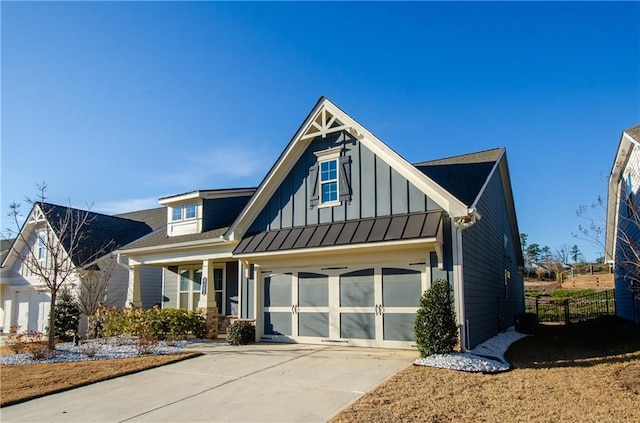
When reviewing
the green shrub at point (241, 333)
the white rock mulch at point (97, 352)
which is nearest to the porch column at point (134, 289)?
the white rock mulch at point (97, 352)

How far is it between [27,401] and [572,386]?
9338 mm

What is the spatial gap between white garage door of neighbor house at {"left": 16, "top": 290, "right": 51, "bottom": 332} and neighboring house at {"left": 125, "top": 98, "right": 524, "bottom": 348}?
10813mm

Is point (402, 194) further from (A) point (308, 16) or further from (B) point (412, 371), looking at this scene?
(A) point (308, 16)

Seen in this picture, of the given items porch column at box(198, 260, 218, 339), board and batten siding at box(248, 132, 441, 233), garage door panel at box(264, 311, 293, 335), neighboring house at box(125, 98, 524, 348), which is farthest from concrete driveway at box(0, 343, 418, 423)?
porch column at box(198, 260, 218, 339)

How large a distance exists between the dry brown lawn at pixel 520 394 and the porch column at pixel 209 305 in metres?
8.35

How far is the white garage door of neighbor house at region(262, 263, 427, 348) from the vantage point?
11.7 m

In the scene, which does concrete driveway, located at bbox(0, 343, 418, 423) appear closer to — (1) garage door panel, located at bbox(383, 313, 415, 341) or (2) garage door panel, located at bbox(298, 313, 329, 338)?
(1) garage door panel, located at bbox(383, 313, 415, 341)

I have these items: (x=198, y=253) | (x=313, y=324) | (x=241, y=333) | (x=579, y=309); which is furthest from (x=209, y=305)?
(x=579, y=309)

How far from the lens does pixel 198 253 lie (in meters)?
16.2

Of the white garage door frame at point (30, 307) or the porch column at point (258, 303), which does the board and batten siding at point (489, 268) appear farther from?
the white garage door frame at point (30, 307)

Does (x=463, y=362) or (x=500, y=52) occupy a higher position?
(x=500, y=52)

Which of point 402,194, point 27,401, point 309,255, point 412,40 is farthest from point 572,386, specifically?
point 412,40

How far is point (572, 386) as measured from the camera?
7.50m

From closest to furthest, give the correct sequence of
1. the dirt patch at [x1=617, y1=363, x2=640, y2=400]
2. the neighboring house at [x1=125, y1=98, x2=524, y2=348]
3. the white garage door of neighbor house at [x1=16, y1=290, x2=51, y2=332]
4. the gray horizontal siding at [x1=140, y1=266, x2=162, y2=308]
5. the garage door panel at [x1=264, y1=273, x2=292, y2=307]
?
the dirt patch at [x1=617, y1=363, x2=640, y2=400], the neighboring house at [x1=125, y1=98, x2=524, y2=348], the garage door panel at [x1=264, y1=273, x2=292, y2=307], the gray horizontal siding at [x1=140, y1=266, x2=162, y2=308], the white garage door of neighbor house at [x1=16, y1=290, x2=51, y2=332]
